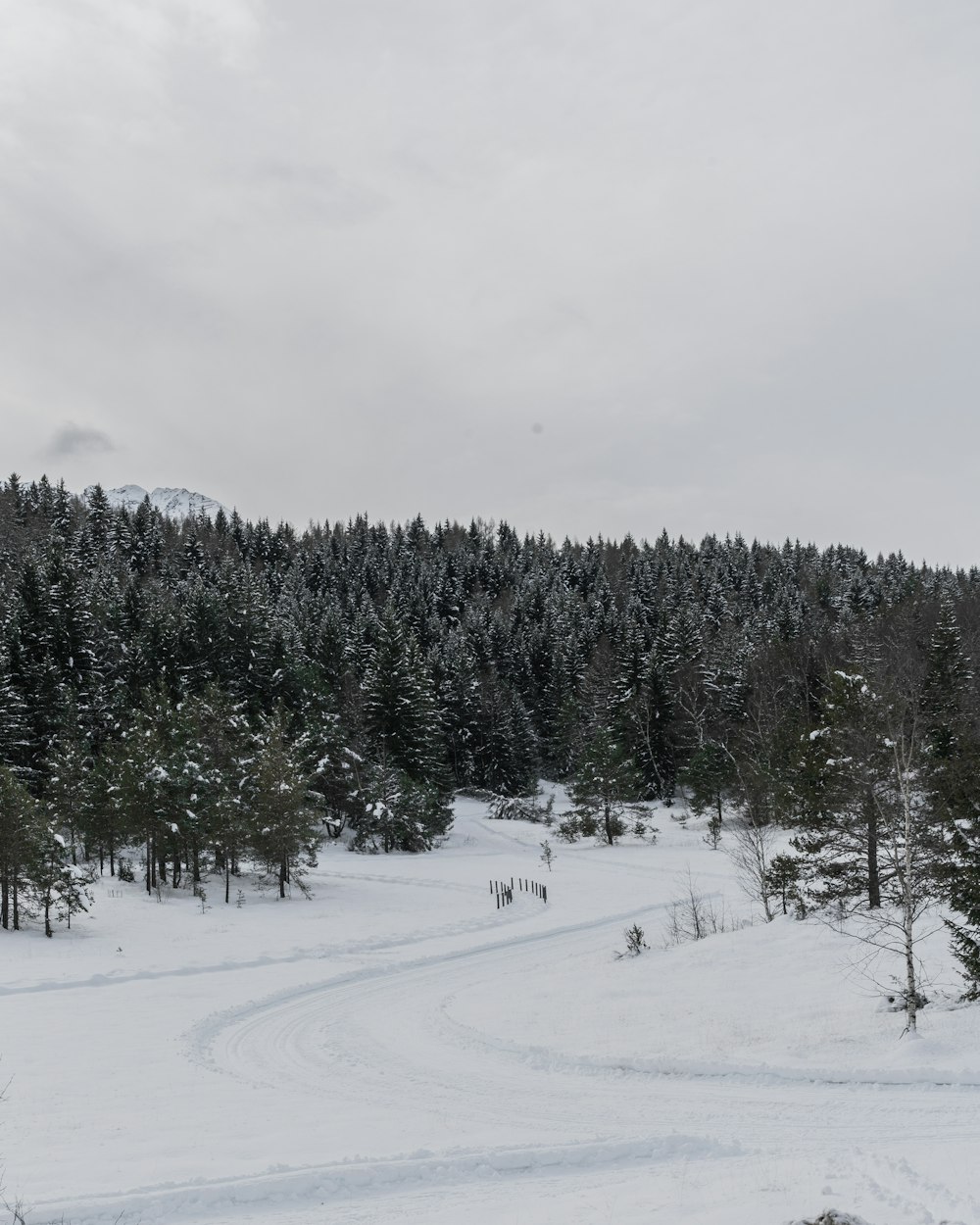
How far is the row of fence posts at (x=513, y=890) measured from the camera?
1501 inches

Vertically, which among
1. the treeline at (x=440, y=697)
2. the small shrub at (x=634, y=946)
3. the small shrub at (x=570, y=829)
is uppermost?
the treeline at (x=440, y=697)

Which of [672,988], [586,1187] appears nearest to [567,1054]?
[672,988]

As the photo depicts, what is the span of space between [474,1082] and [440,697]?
67868 millimetres

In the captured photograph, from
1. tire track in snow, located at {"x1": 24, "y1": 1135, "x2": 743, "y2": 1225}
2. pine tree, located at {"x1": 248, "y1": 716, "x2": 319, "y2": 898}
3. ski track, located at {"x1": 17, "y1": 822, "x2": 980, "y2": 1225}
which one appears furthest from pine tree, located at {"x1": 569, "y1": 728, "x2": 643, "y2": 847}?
tire track in snow, located at {"x1": 24, "y1": 1135, "x2": 743, "y2": 1225}

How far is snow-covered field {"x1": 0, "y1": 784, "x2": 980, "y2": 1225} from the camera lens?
923 centimetres

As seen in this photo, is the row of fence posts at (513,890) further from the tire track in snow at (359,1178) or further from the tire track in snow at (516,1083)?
the tire track in snow at (359,1178)

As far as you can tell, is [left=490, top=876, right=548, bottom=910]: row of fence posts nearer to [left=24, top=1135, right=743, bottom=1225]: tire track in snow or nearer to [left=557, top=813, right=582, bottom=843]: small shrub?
[left=557, top=813, right=582, bottom=843]: small shrub

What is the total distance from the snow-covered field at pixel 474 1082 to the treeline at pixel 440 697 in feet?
15.9

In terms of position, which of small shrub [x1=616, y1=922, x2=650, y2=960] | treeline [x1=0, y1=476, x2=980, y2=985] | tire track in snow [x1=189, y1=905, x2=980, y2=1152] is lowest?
small shrub [x1=616, y1=922, x2=650, y2=960]

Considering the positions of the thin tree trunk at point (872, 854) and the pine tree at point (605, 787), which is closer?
the thin tree trunk at point (872, 854)

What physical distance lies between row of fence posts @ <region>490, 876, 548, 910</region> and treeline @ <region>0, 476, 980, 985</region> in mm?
10356

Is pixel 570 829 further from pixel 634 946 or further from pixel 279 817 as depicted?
pixel 634 946

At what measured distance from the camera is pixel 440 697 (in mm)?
82750

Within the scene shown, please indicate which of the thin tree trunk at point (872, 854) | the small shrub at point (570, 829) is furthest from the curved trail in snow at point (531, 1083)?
the small shrub at point (570, 829)
